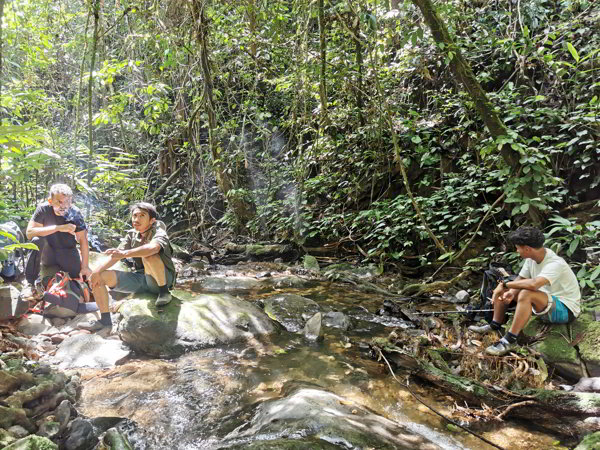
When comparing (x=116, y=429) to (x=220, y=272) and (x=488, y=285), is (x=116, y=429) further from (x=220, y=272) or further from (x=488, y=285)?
(x=220, y=272)

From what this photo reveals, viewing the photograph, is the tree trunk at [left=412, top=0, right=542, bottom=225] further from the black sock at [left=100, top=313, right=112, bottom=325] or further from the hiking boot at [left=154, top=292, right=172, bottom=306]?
the black sock at [left=100, top=313, right=112, bottom=325]

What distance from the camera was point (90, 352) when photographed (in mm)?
3789

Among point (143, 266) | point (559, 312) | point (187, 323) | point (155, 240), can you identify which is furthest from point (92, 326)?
point (559, 312)

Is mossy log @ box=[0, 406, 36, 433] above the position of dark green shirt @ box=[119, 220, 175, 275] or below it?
below

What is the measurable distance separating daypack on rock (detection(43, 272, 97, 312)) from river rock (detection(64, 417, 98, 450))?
2498 mm

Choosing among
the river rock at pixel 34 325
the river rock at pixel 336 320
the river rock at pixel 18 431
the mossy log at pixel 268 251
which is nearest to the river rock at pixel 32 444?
the river rock at pixel 18 431

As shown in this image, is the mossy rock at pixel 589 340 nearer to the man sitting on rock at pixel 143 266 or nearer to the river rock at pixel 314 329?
the river rock at pixel 314 329

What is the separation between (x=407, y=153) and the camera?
8438mm

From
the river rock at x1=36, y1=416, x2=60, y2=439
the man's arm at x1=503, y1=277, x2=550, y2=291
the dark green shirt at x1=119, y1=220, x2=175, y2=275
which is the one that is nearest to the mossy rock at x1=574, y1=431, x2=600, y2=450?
the man's arm at x1=503, y1=277, x2=550, y2=291

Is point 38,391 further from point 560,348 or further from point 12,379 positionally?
point 560,348

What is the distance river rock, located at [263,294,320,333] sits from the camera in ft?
16.2

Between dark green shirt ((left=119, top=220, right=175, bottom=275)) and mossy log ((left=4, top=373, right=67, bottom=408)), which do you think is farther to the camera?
dark green shirt ((left=119, top=220, right=175, bottom=275))

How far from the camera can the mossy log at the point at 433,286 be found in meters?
6.24

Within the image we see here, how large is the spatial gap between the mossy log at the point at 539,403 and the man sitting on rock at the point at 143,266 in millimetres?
2922
